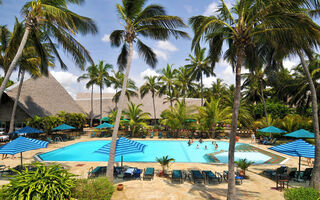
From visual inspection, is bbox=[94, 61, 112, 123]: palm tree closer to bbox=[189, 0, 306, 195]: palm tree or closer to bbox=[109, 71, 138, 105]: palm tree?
bbox=[109, 71, 138, 105]: palm tree

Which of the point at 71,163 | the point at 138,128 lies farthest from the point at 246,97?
the point at 71,163

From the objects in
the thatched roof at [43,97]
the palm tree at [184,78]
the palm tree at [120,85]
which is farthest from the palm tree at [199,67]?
the thatched roof at [43,97]

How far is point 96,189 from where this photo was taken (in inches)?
245

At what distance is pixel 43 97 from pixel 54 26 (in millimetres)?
21302

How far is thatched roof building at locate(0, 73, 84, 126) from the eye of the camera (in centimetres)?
2186

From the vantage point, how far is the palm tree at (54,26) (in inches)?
344

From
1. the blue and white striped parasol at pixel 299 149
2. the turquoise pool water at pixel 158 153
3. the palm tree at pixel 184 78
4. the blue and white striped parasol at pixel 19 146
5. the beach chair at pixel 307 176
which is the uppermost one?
the palm tree at pixel 184 78

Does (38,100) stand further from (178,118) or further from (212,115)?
(212,115)

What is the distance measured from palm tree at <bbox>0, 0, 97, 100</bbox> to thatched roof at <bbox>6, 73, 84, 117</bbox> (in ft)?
54.2

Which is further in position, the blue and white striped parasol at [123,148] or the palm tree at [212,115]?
the palm tree at [212,115]

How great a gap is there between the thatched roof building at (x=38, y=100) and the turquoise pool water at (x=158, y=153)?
8581 millimetres

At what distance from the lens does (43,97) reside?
26641 millimetres

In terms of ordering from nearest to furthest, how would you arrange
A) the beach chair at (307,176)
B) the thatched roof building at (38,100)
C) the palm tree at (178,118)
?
1. the beach chair at (307,176)
2. the thatched roof building at (38,100)
3. the palm tree at (178,118)

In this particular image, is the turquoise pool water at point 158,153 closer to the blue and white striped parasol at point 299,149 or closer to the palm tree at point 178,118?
the palm tree at point 178,118
